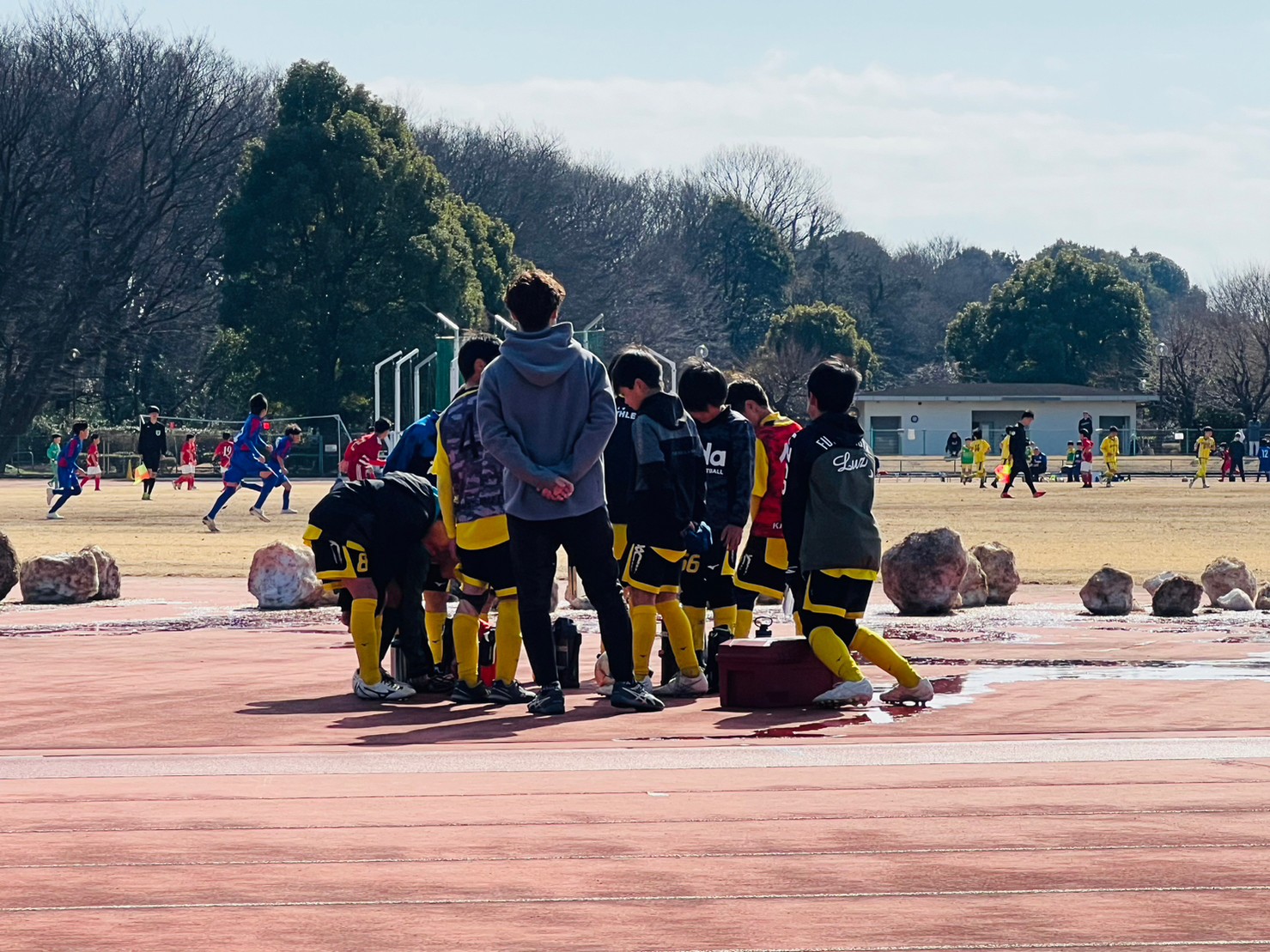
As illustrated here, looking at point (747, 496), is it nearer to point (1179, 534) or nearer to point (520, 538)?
point (520, 538)

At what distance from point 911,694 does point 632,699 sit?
1.19 meters

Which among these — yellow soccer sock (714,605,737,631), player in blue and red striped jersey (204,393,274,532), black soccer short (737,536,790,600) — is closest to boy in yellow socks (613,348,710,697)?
yellow soccer sock (714,605,737,631)

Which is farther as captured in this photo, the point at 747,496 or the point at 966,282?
the point at 966,282

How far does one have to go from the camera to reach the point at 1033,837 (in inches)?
201

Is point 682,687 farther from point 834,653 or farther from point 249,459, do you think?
point 249,459

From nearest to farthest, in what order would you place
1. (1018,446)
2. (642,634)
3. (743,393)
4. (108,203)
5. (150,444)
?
(642,634) < (743,393) < (150,444) < (1018,446) < (108,203)

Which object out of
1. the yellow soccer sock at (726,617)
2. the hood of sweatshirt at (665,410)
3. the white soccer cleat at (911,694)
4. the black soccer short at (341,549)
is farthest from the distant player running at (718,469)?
the black soccer short at (341,549)

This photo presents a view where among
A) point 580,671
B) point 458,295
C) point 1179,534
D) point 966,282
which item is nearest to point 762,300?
point 966,282

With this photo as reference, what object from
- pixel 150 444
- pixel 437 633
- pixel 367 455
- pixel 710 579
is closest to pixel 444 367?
pixel 367 455

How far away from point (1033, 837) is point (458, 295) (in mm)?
55413

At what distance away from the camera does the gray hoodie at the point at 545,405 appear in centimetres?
795

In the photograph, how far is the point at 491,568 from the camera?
329 inches

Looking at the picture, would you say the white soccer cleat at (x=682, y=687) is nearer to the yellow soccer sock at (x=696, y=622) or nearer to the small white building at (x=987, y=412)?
the yellow soccer sock at (x=696, y=622)

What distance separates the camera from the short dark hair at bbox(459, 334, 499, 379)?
882 cm
